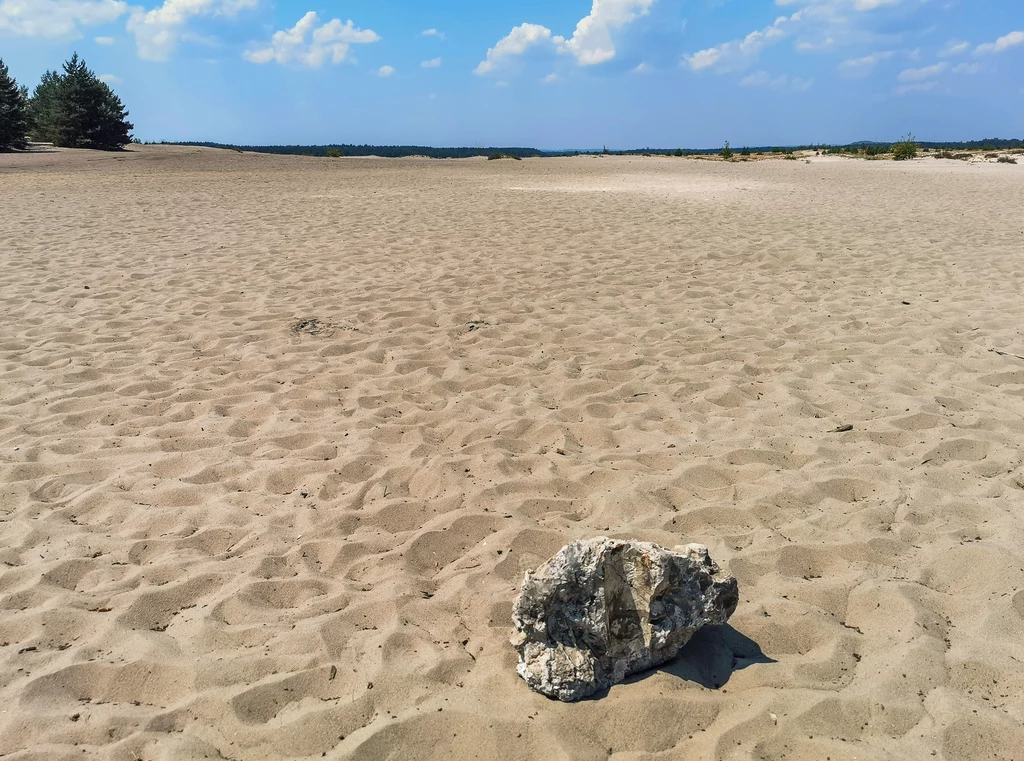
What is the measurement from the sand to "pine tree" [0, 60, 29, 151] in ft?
80.2

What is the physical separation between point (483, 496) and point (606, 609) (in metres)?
1.25

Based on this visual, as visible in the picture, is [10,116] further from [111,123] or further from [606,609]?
[606,609]

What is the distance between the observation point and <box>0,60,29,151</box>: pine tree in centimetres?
2642

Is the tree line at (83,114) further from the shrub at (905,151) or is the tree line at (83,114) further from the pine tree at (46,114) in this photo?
the shrub at (905,151)


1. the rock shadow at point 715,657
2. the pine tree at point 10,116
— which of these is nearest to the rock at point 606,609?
the rock shadow at point 715,657

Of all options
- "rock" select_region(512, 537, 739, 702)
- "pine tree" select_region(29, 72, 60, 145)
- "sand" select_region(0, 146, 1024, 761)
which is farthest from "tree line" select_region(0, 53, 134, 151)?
"rock" select_region(512, 537, 739, 702)

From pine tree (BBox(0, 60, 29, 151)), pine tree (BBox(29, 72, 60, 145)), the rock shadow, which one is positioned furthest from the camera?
pine tree (BBox(29, 72, 60, 145))

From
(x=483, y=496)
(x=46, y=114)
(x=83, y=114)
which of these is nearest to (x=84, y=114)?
(x=83, y=114)

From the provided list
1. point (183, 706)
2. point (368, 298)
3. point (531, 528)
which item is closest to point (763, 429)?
point (531, 528)

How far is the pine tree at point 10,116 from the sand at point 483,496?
962 inches

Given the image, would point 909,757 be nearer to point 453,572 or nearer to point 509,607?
point 509,607

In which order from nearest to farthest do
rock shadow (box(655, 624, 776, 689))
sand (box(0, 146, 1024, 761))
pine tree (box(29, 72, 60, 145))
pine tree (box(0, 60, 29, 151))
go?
sand (box(0, 146, 1024, 761))
rock shadow (box(655, 624, 776, 689))
pine tree (box(0, 60, 29, 151))
pine tree (box(29, 72, 60, 145))

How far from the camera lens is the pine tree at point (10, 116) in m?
26.4

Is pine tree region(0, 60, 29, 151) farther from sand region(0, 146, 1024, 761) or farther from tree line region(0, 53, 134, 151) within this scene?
sand region(0, 146, 1024, 761)
